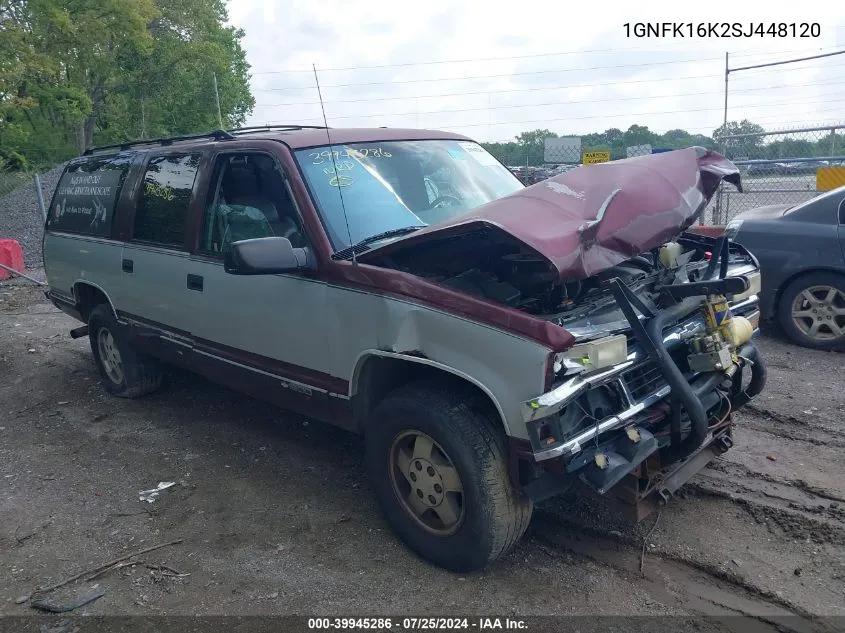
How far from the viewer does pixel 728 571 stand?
3.31 meters

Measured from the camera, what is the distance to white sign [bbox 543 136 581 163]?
40.4ft

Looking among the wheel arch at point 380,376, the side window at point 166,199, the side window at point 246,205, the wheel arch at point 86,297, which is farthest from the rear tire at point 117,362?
the wheel arch at point 380,376

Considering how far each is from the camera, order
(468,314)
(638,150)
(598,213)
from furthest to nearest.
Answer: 1. (638,150)
2. (598,213)
3. (468,314)

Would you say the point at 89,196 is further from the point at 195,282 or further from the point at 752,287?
the point at 752,287

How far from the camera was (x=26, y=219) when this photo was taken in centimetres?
1717

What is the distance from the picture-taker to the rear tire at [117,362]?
579cm

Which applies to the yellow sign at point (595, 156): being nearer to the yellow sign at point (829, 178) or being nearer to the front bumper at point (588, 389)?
the yellow sign at point (829, 178)

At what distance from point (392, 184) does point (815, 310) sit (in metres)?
4.35

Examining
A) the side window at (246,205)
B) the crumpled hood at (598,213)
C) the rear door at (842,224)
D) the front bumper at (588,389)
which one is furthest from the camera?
the rear door at (842,224)

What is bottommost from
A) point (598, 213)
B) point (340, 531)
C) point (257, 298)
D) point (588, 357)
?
point (340, 531)

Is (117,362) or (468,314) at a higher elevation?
(468,314)

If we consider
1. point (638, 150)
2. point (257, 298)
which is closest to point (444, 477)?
point (257, 298)

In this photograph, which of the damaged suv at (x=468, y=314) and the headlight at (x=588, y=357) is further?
the damaged suv at (x=468, y=314)

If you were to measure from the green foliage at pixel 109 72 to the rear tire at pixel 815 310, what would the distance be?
20.5 m
